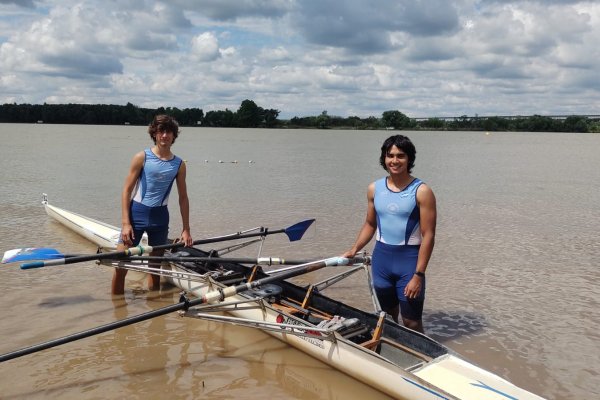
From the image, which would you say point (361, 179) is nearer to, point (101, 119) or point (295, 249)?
point (295, 249)

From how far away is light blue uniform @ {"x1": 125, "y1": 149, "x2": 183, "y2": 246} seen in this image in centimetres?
638

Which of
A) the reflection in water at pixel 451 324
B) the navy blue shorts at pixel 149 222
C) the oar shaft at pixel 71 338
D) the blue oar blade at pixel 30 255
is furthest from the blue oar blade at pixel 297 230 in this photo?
the oar shaft at pixel 71 338

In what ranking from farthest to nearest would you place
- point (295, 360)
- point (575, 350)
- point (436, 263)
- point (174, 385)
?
point (436, 263)
point (575, 350)
point (295, 360)
point (174, 385)

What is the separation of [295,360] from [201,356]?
1118 mm

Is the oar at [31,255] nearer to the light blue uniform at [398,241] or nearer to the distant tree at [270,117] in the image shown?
the light blue uniform at [398,241]

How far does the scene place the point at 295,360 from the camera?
→ 5.67m

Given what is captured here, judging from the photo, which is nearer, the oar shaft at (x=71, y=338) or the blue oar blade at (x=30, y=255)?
the oar shaft at (x=71, y=338)

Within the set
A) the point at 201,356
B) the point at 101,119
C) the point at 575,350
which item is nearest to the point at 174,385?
the point at 201,356

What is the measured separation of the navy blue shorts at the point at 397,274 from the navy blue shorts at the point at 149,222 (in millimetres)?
3147

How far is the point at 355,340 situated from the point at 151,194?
10.6 ft

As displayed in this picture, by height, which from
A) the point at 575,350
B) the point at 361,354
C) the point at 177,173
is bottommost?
the point at 575,350

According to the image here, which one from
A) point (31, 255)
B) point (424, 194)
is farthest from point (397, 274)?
point (31, 255)

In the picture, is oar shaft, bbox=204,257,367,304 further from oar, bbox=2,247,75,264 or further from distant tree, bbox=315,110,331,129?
distant tree, bbox=315,110,331,129

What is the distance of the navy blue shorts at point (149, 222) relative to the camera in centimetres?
656
